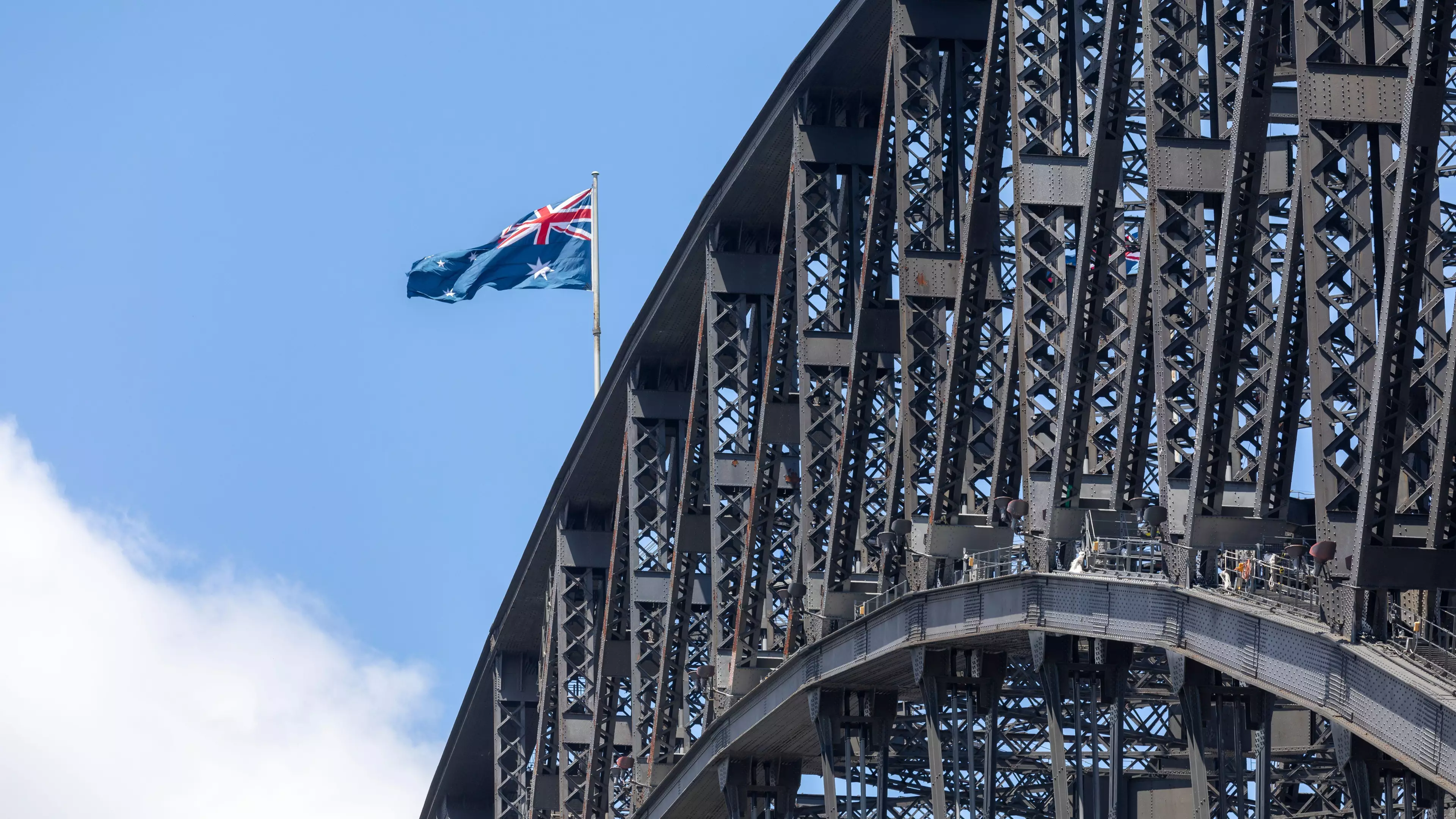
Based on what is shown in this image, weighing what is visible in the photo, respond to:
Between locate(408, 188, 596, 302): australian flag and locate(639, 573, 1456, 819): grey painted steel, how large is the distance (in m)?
22.4

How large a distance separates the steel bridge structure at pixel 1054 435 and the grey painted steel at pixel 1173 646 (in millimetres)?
63

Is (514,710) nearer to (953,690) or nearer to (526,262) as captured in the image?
(526,262)

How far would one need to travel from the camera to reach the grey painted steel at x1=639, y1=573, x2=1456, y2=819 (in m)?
22.4

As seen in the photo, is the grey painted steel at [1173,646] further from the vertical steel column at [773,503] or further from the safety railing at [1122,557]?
the vertical steel column at [773,503]

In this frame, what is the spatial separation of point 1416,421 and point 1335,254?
2.41m

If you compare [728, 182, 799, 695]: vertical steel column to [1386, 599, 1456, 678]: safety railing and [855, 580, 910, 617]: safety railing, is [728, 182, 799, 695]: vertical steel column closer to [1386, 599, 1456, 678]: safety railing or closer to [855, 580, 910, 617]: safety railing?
[855, 580, 910, 617]: safety railing

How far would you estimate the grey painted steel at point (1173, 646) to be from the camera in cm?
2241

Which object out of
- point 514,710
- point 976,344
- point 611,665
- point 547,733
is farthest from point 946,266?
point 514,710

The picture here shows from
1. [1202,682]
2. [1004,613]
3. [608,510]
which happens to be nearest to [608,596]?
[608,510]

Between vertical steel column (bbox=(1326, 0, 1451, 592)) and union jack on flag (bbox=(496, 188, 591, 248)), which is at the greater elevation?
union jack on flag (bbox=(496, 188, 591, 248))

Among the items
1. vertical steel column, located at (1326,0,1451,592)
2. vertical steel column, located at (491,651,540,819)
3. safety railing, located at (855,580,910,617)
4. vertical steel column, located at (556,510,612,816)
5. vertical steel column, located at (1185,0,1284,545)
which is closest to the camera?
vertical steel column, located at (1326,0,1451,592)

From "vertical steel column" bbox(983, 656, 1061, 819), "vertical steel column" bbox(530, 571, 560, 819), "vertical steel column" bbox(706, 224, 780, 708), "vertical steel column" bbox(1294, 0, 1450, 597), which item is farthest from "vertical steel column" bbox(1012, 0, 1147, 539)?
"vertical steel column" bbox(530, 571, 560, 819)

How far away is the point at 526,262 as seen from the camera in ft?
222

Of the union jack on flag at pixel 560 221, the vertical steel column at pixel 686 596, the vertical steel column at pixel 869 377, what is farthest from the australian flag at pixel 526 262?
the vertical steel column at pixel 869 377
